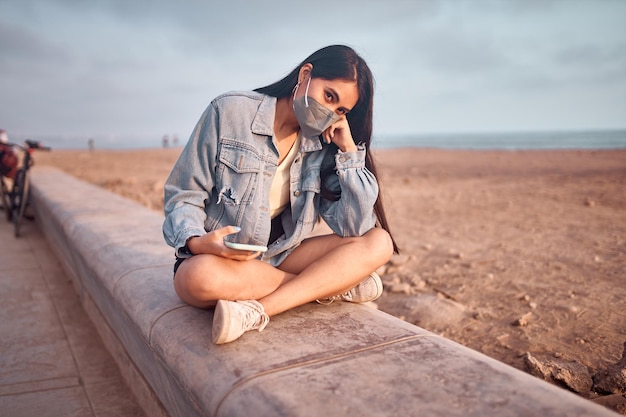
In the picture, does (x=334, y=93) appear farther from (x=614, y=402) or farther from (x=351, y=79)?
(x=614, y=402)

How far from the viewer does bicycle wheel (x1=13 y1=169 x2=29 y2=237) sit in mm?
5527

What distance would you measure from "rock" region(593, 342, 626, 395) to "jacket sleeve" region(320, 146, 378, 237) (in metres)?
1.15

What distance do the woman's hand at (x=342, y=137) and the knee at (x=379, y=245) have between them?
0.41 m

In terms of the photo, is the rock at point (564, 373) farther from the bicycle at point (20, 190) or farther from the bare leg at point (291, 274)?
the bicycle at point (20, 190)

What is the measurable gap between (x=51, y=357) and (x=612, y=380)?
2.72m

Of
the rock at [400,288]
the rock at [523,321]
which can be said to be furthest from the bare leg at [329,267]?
the rock at [400,288]

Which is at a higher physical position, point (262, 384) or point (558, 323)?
point (262, 384)

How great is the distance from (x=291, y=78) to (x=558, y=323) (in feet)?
6.86

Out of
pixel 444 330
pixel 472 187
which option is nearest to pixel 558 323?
pixel 444 330

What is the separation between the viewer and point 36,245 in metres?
5.14

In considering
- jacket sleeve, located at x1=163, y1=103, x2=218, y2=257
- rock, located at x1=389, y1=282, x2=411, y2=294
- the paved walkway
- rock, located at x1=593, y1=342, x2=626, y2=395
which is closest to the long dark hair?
jacket sleeve, located at x1=163, y1=103, x2=218, y2=257

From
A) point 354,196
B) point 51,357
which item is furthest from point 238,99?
point 51,357

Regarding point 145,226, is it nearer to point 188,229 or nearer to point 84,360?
point 84,360

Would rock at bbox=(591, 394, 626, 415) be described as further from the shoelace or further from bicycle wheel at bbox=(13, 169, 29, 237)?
bicycle wheel at bbox=(13, 169, 29, 237)
